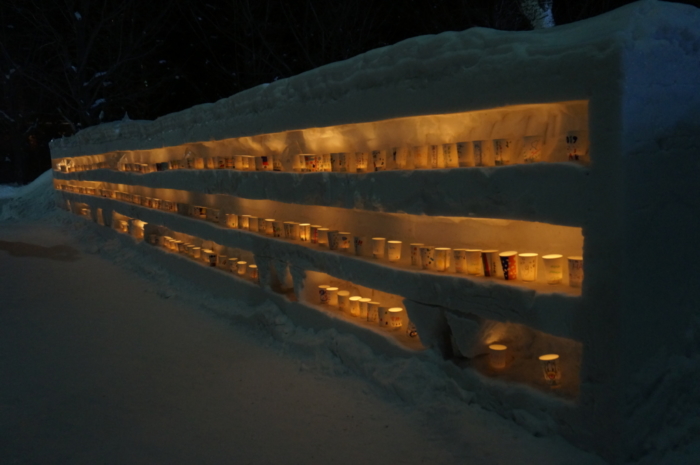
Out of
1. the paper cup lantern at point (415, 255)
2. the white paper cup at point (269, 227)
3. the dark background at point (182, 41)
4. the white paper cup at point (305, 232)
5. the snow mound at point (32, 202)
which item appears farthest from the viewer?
the snow mound at point (32, 202)

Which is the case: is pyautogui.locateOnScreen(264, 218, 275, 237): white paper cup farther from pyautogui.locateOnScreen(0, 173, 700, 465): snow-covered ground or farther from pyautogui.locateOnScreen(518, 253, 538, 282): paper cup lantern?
pyautogui.locateOnScreen(518, 253, 538, 282): paper cup lantern

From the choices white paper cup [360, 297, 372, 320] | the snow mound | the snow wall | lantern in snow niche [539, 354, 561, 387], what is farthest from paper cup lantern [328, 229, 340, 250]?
the snow mound

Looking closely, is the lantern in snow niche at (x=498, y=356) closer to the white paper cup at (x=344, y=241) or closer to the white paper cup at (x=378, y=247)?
the white paper cup at (x=378, y=247)

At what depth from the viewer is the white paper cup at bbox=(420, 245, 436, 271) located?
13.1ft

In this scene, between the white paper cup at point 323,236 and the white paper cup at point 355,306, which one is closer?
the white paper cup at point 355,306

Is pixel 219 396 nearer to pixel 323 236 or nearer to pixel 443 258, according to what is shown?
pixel 323 236

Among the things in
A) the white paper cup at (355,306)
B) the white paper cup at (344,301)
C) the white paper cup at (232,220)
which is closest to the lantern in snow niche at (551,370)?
the white paper cup at (355,306)

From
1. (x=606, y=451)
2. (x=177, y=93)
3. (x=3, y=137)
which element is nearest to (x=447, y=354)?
(x=606, y=451)

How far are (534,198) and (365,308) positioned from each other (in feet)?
6.62

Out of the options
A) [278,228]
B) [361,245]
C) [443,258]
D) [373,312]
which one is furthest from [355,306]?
[278,228]

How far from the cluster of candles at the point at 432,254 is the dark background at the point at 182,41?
30.6 feet

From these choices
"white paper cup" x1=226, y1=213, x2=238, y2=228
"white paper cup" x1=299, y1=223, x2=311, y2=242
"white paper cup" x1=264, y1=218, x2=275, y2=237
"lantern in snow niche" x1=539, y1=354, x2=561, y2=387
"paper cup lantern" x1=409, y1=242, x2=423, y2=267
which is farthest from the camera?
"white paper cup" x1=226, y1=213, x2=238, y2=228

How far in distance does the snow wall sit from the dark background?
9782 millimetres

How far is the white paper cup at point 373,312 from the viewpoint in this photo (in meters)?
4.61
